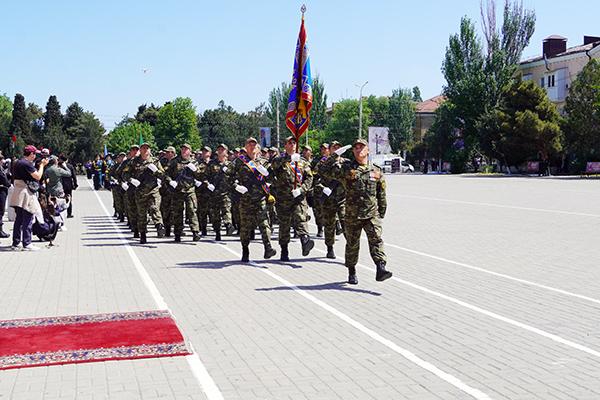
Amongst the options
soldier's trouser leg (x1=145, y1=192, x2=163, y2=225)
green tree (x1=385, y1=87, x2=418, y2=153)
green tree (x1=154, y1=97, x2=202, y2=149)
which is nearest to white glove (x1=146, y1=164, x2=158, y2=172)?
soldier's trouser leg (x1=145, y1=192, x2=163, y2=225)

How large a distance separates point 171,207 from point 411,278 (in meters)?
6.84

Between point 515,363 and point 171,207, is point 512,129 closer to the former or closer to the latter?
point 171,207

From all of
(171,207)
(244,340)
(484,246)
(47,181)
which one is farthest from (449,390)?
(47,181)

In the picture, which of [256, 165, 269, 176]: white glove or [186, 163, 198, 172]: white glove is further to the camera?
[186, 163, 198, 172]: white glove

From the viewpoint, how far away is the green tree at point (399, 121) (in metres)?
110

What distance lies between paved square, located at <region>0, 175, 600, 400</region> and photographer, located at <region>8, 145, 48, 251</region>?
51cm

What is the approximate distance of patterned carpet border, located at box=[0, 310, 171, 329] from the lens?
23.4ft

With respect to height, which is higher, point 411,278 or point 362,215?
point 362,215

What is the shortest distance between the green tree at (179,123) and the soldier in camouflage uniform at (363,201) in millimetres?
90903

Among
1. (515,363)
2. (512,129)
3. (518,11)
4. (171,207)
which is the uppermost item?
(518,11)

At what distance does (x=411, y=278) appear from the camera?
10.0m

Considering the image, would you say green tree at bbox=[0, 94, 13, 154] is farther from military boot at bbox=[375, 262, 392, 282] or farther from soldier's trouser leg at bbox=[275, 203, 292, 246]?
military boot at bbox=[375, 262, 392, 282]

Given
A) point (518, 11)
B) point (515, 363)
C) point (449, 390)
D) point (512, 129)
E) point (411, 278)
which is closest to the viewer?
point (449, 390)

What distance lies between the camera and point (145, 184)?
1438 cm
